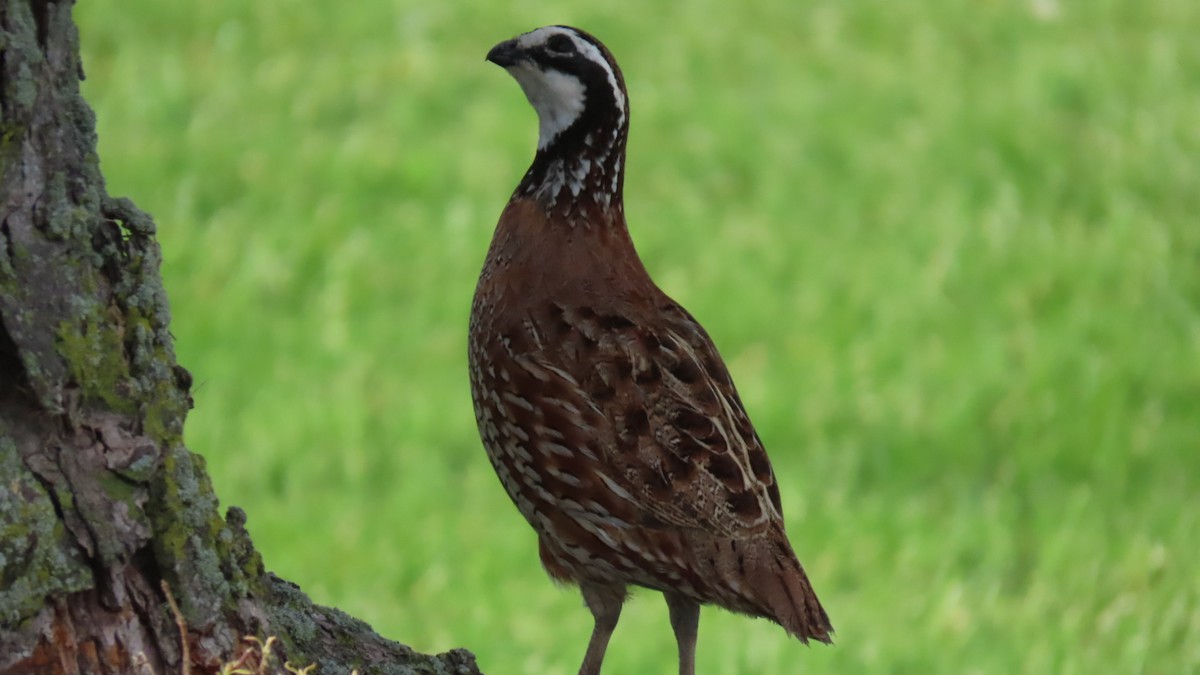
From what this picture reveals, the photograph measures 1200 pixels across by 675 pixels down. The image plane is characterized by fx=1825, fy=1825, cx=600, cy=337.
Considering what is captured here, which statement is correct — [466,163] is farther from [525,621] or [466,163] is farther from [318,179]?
[525,621]

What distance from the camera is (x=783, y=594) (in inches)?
181

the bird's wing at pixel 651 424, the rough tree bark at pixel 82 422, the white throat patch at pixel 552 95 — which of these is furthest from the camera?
the white throat patch at pixel 552 95

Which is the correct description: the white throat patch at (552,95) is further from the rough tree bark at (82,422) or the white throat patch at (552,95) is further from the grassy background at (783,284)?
the grassy background at (783,284)

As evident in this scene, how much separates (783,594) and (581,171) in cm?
131

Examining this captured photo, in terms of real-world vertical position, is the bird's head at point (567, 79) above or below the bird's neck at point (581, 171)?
above

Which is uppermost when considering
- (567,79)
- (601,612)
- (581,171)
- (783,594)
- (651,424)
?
(567,79)

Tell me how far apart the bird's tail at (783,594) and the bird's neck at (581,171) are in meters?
1.09

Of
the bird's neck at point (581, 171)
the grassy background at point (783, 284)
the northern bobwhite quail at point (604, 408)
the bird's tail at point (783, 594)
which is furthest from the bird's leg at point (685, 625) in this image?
the grassy background at point (783, 284)

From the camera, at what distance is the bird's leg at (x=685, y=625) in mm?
4875

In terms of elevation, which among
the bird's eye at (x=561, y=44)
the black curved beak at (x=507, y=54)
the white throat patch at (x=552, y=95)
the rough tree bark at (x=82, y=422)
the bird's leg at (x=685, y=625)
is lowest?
the rough tree bark at (x=82, y=422)

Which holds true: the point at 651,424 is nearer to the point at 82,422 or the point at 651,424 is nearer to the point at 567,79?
the point at 567,79

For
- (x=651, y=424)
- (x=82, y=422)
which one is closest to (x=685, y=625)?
(x=651, y=424)

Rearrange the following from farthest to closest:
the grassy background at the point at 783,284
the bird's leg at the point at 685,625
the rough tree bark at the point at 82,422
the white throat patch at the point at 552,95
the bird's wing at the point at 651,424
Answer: the grassy background at the point at 783,284
the white throat patch at the point at 552,95
the bird's leg at the point at 685,625
the bird's wing at the point at 651,424
the rough tree bark at the point at 82,422

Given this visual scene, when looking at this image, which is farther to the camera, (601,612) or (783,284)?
(783,284)
